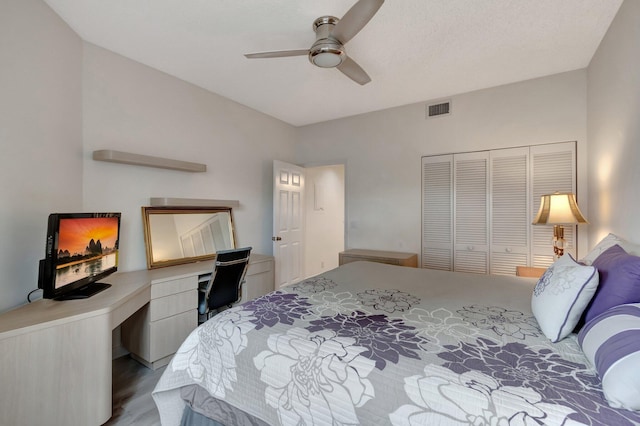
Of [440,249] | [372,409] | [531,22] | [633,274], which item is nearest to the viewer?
[372,409]

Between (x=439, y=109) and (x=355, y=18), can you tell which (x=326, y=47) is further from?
(x=439, y=109)

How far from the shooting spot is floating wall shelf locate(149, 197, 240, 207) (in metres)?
2.77

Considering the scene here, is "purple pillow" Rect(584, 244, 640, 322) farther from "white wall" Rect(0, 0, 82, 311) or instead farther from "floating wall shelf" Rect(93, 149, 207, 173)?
"floating wall shelf" Rect(93, 149, 207, 173)

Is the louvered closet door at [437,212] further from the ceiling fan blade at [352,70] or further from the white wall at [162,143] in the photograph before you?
the white wall at [162,143]

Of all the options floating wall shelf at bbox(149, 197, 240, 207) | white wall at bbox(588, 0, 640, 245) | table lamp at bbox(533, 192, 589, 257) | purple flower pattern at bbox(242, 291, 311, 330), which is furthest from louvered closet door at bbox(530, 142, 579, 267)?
floating wall shelf at bbox(149, 197, 240, 207)

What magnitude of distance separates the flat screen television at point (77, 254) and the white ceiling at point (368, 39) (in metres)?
1.54

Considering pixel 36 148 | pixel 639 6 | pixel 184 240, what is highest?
pixel 639 6

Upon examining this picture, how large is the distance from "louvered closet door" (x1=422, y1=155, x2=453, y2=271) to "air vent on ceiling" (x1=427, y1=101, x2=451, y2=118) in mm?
555

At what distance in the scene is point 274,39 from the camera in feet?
7.63

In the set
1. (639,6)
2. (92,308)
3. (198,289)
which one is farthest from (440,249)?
(92,308)

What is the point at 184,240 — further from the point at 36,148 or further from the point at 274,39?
the point at 274,39

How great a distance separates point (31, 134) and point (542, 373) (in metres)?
3.01

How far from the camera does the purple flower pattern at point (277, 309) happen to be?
139 cm

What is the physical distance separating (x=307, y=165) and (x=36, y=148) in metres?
3.35
